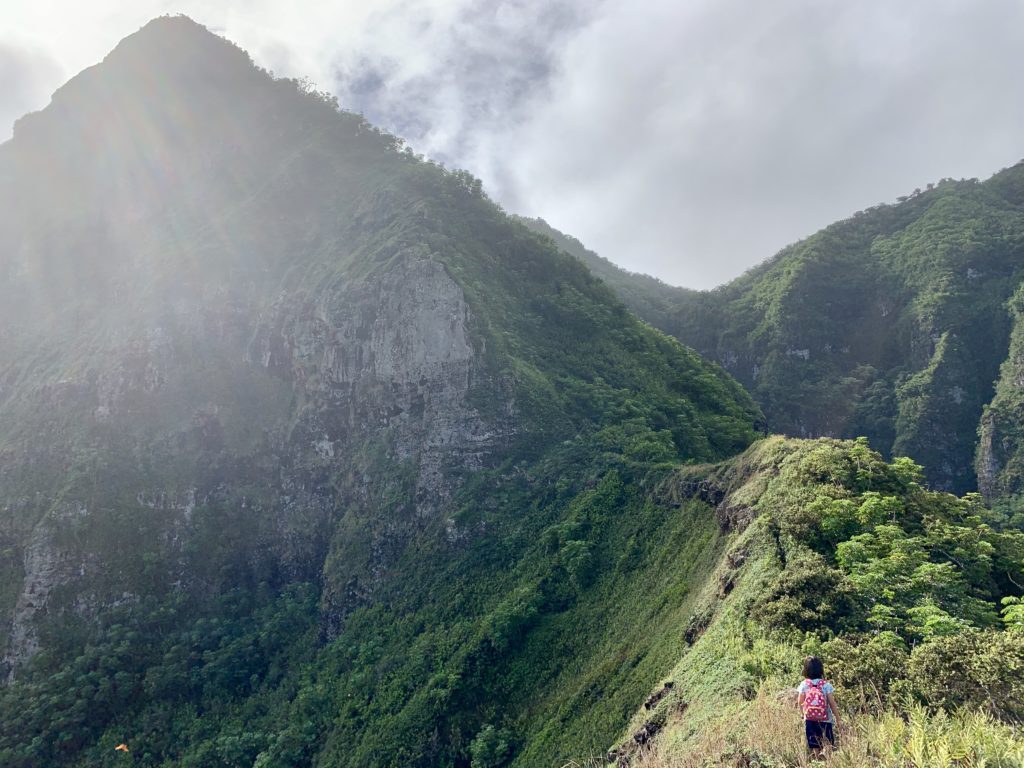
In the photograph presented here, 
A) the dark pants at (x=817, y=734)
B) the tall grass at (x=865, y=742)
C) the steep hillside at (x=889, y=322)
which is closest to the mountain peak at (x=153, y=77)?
the steep hillside at (x=889, y=322)

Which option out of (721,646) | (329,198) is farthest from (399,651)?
(329,198)

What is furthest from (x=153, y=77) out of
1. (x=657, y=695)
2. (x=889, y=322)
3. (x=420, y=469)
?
(x=889, y=322)

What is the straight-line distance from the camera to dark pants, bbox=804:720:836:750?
8391mm

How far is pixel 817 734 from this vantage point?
27.7ft

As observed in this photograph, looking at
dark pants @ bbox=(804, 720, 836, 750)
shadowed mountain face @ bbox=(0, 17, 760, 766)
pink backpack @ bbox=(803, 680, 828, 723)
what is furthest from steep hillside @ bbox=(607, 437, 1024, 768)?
shadowed mountain face @ bbox=(0, 17, 760, 766)

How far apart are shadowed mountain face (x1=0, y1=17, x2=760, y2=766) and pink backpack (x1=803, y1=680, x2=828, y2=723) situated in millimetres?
11623

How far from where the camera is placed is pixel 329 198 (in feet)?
201

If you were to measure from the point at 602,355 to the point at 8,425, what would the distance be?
46.9m

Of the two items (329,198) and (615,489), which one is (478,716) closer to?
(615,489)

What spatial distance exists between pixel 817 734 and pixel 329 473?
129 feet

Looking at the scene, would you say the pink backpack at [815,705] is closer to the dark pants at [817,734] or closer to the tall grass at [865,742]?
the dark pants at [817,734]

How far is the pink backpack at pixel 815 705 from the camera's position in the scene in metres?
8.37

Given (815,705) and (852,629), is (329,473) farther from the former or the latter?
(815,705)

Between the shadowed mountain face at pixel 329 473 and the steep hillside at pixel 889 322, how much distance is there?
28975 mm
